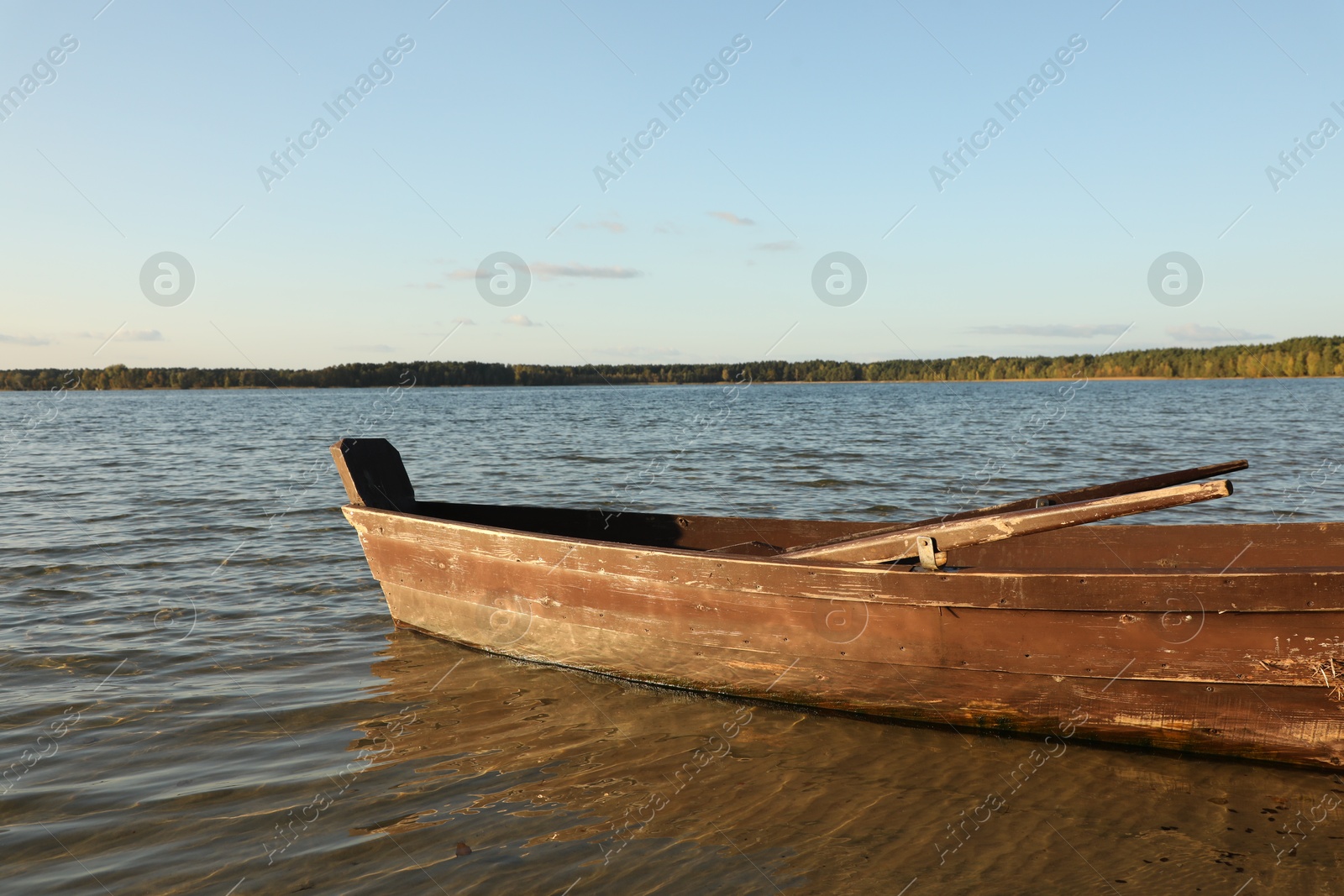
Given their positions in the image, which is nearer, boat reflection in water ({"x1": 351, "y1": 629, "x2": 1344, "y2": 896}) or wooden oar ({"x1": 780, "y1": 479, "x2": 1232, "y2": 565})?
boat reflection in water ({"x1": 351, "y1": 629, "x2": 1344, "y2": 896})

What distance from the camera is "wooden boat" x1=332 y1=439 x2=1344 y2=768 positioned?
406 centimetres

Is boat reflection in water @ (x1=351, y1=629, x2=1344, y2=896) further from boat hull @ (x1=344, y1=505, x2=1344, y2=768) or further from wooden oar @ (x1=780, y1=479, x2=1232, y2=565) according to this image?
wooden oar @ (x1=780, y1=479, x2=1232, y2=565)

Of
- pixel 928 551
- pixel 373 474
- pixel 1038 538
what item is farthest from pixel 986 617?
pixel 373 474

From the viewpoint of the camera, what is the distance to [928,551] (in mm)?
4559

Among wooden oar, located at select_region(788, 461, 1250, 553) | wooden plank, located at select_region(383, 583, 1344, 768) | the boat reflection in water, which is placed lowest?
the boat reflection in water

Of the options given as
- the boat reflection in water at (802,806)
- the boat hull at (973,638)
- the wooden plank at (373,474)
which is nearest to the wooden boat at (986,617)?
the boat hull at (973,638)

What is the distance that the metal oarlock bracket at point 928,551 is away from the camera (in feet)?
14.9

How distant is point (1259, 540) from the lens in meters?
5.73

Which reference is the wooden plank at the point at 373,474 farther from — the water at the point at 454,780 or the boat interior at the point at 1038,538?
the water at the point at 454,780

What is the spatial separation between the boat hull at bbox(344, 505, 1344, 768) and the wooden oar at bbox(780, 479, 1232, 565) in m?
0.21

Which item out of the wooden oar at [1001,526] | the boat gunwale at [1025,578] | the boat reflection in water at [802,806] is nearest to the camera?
the boat reflection in water at [802,806]

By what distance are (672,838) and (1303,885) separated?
2.55 metres

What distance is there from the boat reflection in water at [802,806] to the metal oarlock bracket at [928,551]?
3.44 feet

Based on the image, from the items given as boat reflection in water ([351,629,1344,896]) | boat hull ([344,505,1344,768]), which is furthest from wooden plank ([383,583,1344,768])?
boat reflection in water ([351,629,1344,896])
